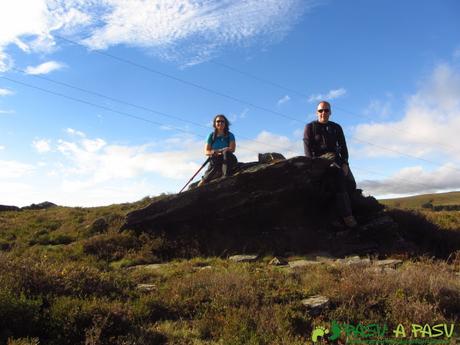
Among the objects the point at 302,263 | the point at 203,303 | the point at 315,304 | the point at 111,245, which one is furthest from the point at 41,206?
the point at 315,304

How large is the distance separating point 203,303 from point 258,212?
7.18 meters

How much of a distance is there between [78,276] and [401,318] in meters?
5.38

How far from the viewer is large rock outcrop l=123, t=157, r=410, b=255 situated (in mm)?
13344

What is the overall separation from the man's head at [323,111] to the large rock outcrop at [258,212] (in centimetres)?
132

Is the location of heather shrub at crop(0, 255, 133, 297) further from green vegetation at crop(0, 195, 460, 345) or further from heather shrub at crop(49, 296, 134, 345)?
heather shrub at crop(49, 296, 134, 345)

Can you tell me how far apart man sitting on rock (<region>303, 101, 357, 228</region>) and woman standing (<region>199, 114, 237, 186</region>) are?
245cm

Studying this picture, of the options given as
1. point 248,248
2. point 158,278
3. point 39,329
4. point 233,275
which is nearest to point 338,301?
point 233,275

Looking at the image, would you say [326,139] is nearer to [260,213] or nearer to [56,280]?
[260,213]

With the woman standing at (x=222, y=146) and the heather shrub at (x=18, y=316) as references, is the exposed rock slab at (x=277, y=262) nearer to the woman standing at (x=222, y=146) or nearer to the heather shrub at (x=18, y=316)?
the woman standing at (x=222, y=146)

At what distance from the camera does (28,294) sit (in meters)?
6.59

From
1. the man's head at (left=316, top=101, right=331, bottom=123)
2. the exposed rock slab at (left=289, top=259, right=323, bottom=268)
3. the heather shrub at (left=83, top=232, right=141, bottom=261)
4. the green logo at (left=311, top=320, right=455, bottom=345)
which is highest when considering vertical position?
the man's head at (left=316, top=101, right=331, bottom=123)

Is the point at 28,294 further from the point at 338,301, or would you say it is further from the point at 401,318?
the point at 401,318

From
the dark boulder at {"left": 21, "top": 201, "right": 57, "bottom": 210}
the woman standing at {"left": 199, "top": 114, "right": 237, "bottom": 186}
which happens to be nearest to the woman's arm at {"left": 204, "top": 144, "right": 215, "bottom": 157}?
the woman standing at {"left": 199, "top": 114, "right": 237, "bottom": 186}

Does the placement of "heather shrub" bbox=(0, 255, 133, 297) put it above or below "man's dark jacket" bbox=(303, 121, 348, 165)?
below
